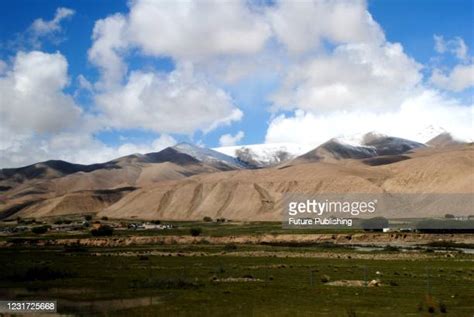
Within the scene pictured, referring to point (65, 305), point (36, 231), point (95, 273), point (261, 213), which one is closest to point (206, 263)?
point (95, 273)

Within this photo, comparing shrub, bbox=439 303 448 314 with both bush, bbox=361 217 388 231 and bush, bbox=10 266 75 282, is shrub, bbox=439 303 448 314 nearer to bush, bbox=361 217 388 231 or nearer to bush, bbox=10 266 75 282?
bush, bbox=10 266 75 282

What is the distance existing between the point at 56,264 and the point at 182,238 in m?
49.3

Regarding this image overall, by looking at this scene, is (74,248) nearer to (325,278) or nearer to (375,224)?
(325,278)

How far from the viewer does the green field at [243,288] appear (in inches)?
1198
